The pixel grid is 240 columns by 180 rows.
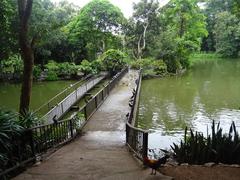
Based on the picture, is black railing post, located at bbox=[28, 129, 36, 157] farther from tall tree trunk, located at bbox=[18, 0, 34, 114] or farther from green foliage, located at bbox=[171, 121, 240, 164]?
green foliage, located at bbox=[171, 121, 240, 164]

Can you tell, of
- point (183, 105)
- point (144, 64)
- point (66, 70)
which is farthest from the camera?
point (144, 64)

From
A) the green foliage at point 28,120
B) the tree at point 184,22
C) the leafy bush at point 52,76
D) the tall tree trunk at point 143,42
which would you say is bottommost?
the green foliage at point 28,120

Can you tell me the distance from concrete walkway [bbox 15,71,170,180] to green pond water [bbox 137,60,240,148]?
6.45ft

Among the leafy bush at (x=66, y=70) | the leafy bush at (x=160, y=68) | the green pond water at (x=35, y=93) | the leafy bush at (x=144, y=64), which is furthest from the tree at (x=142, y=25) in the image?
the green pond water at (x=35, y=93)

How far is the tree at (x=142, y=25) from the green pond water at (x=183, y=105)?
928cm

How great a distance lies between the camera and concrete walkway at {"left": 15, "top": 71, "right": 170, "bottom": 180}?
5645 mm

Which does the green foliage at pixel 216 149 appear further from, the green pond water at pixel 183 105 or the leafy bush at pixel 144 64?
the leafy bush at pixel 144 64

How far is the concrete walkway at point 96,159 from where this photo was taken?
564cm

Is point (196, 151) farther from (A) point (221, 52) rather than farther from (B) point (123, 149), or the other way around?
(A) point (221, 52)

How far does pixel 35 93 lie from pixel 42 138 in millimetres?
14385

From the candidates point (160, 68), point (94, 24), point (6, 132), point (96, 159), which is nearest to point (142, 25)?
point (94, 24)

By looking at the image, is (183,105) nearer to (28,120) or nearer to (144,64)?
(28,120)

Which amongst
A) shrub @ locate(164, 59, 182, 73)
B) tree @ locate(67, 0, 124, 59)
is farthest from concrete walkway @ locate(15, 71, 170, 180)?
tree @ locate(67, 0, 124, 59)

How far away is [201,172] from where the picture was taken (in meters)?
5.47
